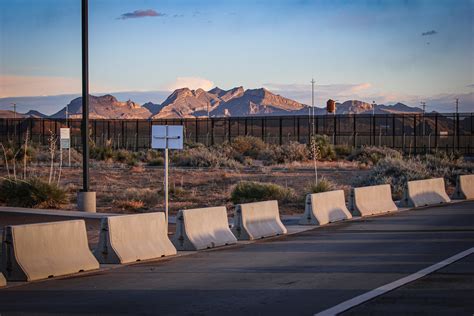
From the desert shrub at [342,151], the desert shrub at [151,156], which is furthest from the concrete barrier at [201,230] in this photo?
the desert shrub at [342,151]

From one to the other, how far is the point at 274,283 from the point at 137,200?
18.4m

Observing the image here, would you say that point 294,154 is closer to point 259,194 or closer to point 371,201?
point 259,194

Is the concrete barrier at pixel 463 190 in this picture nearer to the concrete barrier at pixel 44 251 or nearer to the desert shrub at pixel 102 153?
the concrete barrier at pixel 44 251

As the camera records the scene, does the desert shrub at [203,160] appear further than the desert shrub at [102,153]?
No

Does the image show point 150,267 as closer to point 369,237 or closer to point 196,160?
point 369,237

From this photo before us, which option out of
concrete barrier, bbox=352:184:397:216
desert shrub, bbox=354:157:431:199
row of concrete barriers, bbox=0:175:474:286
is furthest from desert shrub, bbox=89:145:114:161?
row of concrete barriers, bbox=0:175:474:286

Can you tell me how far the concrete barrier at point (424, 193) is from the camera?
3033 cm

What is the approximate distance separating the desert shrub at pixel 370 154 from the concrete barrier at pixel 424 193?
27880mm

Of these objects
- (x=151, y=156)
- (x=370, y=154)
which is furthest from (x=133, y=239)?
(x=151, y=156)

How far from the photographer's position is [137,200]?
102 ft

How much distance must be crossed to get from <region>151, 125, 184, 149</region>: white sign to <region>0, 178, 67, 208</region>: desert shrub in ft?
34.2

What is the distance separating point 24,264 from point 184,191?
21778mm

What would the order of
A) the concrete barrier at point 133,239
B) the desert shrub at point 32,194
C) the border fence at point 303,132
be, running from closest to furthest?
the concrete barrier at point 133,239 < the desert shrub at point 32,194 < the border fence at point 303,132

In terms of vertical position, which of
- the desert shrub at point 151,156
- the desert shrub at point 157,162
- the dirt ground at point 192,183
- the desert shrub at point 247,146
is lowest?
the dirt ground at point 192,183
